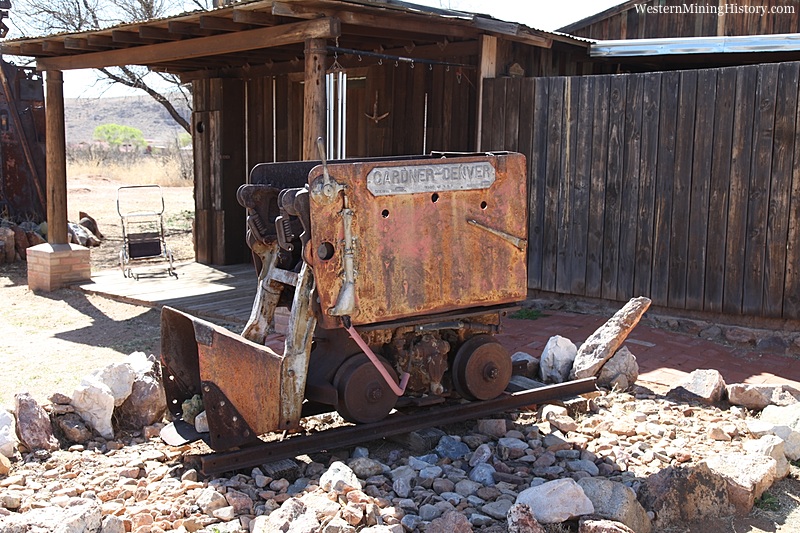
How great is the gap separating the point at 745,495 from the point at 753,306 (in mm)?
3512

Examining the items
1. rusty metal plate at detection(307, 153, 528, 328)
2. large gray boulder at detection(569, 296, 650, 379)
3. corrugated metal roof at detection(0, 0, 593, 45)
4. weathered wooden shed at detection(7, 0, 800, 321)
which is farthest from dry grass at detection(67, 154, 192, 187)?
rusty metal plate at detection(307, 153, 528, 328)

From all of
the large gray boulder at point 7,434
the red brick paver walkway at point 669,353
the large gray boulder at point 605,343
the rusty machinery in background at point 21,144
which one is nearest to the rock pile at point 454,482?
the large gray boulder at point 7,434

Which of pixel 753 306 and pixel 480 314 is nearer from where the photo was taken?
pixel 480 314

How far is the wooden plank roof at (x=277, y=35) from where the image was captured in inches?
292

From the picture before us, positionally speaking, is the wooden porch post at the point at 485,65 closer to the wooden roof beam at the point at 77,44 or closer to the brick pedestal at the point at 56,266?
the wooden roof beam at the point at 77,44

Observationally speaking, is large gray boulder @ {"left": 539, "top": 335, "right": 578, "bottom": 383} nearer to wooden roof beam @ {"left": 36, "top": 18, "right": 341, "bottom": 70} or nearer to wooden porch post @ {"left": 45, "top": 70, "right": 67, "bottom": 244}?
wooden roof beam @ {"left": 36, "top": 18, "right": 341, "bottom": 70}

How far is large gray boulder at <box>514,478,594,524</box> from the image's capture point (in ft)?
12.7

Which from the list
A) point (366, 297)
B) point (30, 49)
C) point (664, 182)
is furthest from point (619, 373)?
point (30, 49)

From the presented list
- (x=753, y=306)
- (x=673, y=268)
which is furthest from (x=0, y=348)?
(x=753, y=306)

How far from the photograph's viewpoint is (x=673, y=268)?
792 centimetres

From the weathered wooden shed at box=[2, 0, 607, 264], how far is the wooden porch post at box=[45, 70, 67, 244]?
0.06 feet

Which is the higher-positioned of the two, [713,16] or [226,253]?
[713,16]

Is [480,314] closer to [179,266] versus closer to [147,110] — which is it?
[179,266]

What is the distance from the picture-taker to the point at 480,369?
17.2 ft
